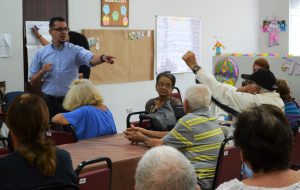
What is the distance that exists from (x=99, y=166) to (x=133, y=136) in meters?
0.76

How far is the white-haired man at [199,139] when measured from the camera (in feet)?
10.9

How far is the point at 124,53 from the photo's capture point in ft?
24.6

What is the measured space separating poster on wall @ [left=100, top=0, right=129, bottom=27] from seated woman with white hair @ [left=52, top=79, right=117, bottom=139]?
10.1 ft

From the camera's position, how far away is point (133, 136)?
12.0 feet

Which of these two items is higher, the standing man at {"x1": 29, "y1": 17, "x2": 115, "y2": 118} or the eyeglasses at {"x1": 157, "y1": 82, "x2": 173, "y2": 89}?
the standing man at {"x1": 29, "y1": 17, "x2": 115, "y2": 118}

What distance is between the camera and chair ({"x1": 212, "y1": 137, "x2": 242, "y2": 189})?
332 centimetres

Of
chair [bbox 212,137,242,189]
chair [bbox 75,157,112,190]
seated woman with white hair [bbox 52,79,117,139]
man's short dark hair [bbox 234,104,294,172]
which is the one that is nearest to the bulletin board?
seated woman with white hair [bbox 52,79,117,139]

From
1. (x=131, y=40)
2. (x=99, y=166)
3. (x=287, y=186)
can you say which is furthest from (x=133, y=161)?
(x=131, y=40)

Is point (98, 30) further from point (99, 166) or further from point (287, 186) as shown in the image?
point (287, 186)

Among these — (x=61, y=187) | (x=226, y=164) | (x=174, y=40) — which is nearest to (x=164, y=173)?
(x=61, y=187)

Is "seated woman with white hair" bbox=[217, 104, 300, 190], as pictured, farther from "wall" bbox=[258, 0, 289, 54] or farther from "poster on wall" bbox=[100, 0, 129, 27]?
"wall" bbox=[258, 0, 289, 54]

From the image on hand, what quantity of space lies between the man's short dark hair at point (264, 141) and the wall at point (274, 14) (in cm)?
868

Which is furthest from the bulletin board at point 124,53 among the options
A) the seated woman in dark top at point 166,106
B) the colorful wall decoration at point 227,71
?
the seated woman in dark top at point 166,106

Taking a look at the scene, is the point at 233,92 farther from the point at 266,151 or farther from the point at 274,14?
the point at 274,14
